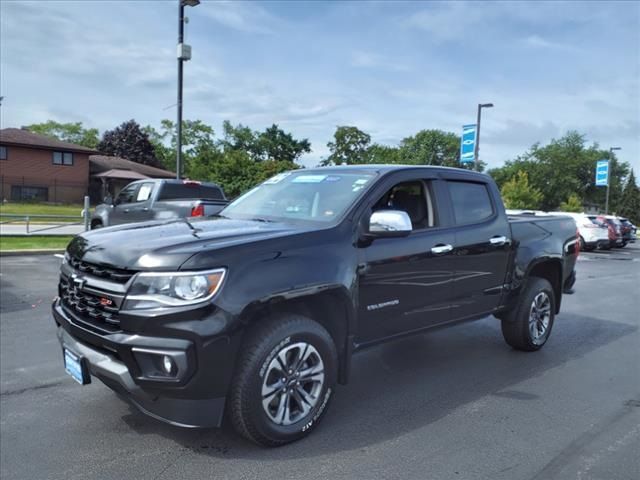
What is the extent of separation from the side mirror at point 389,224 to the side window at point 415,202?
0.70m

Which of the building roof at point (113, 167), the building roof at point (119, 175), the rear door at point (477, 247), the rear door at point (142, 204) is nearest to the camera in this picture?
the rear door at point (477, 247)

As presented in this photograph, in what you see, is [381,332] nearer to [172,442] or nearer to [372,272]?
[372,272]

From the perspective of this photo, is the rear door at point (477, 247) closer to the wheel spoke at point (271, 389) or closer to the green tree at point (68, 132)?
the wheel spoke at point (271, 389)

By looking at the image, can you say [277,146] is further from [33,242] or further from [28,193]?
[33,242]

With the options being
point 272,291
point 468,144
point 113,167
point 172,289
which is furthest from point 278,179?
point 113,167

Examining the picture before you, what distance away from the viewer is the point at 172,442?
131 inches

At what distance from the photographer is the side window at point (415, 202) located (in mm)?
4355

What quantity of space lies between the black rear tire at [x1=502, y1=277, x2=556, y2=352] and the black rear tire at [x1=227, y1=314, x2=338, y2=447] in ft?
8.77

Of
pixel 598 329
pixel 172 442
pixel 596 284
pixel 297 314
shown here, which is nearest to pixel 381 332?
pixel 297 314

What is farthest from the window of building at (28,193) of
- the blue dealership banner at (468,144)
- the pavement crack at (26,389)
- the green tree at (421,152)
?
the pavement crack at (26,389)

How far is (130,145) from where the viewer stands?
6097 cm

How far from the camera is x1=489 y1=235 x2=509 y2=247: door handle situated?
4.84 metres

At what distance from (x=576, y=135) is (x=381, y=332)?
92.8 meters

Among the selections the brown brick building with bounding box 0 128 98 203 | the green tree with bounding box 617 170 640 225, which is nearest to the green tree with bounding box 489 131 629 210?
the green tree with bounding box 617 170 640 225
